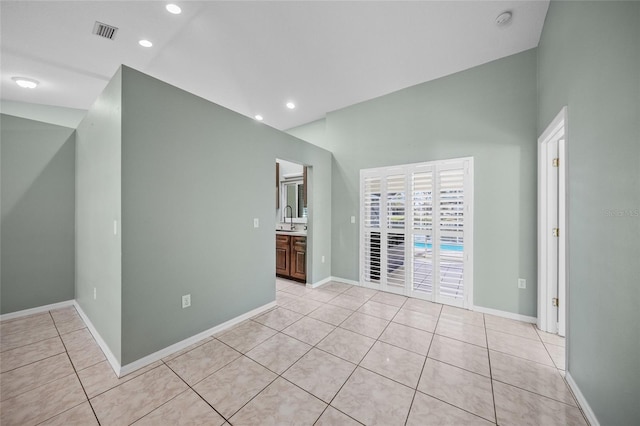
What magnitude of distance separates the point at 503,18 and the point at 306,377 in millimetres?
3686

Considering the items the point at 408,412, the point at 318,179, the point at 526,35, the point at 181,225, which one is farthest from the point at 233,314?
the point at 526,35

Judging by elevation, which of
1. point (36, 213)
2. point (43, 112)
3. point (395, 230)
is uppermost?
point (43, 112)

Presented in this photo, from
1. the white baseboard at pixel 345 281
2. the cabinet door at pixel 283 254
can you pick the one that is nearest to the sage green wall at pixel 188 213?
the cabinet door at pixel 283 254

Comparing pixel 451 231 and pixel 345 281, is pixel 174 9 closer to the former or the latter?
pixel 451 231

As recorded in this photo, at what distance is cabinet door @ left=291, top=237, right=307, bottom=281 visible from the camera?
4.09 m

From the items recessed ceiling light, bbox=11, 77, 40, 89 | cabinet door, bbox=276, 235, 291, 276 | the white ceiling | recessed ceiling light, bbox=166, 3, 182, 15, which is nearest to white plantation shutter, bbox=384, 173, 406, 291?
the white ceiling

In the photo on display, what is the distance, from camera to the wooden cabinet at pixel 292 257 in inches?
162

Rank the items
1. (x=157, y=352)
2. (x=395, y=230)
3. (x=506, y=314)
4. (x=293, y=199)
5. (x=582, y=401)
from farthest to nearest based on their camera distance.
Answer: (x=293, y=199) < (x=395, y=230) < (x=506, y=314) < (x=157, y=352) < (x=582, y=401)

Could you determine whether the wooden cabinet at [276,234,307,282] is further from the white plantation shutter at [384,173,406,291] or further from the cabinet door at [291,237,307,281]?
the white plantation shutter at [384,173,406,291]

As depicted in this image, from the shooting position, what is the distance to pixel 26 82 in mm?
3154

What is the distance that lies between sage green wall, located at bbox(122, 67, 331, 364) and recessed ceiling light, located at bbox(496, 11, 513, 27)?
263cm

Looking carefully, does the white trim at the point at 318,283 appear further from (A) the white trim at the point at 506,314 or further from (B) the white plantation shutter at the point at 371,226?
(A) the white trim at the point at 506,314

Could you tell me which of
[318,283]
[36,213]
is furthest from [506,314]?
[36,213]

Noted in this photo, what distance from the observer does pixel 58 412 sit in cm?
146
